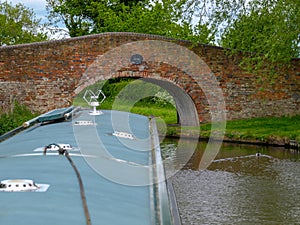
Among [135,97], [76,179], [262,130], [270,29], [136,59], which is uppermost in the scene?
[270,29]

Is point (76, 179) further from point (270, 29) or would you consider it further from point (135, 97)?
point (135, 97)

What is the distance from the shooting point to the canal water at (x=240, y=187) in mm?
6328

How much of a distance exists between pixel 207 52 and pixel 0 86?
194 inches

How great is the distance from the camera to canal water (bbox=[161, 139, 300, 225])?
249 inches

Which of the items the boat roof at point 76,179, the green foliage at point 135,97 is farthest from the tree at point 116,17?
the boat roof at point 76,179

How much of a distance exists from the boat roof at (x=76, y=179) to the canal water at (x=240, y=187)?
180 cm

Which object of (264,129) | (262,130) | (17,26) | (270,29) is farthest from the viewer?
(17,26)

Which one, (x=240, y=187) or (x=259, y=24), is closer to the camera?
(x=240, y=187)

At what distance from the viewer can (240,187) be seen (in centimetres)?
A: 782

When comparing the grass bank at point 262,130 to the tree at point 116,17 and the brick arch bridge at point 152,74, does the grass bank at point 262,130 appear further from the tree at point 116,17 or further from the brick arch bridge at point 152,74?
the tree at point 116,17

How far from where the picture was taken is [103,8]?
869 inches

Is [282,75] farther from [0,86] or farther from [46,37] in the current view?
[46,37]

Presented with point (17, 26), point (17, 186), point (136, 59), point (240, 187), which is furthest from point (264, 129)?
point (17, 26)

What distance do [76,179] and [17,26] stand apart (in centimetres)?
2572
